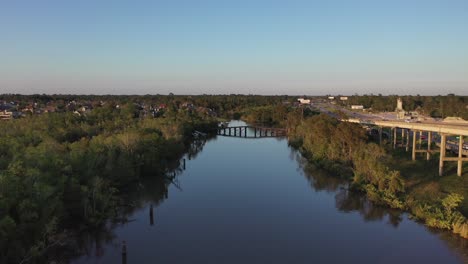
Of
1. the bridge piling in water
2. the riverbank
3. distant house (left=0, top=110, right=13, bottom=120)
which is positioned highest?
distant house (left=0, top=110, right=13, bottom=120)

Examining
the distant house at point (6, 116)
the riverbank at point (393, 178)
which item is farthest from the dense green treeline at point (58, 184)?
the distant house at point (6, 116)

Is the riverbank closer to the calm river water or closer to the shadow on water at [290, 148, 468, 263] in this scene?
the shadow on water at [290, 148, 468, 263]

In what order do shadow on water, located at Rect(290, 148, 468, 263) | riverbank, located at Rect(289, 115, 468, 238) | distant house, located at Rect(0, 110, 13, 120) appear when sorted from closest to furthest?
shadow on water, located at Rect(290, 148, 468, 263) < riverbank, located at Rect(289, 115, 468, 238) < distant house, located at Rect(0, 110, 13, 120)

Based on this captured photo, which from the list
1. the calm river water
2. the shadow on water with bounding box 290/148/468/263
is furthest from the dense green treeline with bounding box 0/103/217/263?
the shadow on water with bounding box 290/148/468/263

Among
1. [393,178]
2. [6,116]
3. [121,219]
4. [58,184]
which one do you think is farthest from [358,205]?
[6,116]

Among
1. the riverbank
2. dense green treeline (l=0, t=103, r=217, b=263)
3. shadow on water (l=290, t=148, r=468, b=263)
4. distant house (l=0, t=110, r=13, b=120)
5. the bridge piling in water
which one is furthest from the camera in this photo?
the bridge piling in water

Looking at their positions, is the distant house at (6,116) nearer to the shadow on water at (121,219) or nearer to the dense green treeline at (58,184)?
the dense green treeline at (58,184)

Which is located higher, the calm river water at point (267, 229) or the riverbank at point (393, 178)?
the riverbank at point (393, 178)

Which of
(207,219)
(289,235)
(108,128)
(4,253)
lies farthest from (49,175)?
(108,128)

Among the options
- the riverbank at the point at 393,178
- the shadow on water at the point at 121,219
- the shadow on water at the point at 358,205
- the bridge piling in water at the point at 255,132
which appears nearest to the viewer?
the shadow on water at the point at 121,219
